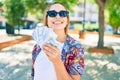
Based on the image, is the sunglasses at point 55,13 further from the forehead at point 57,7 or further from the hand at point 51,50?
the hand at point 51,50

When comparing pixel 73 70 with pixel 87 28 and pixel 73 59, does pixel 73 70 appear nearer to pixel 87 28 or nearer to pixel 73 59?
pixel 73 59

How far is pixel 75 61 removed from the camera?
290 centimetres

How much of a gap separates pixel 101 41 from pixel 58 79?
654 inches

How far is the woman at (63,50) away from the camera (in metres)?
2.65

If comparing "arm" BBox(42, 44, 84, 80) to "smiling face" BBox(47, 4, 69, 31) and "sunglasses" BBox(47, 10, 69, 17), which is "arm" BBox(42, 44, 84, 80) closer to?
"smiling face" BBox(47, 4, 69, 31)

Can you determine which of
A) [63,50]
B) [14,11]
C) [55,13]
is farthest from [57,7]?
[14,11]

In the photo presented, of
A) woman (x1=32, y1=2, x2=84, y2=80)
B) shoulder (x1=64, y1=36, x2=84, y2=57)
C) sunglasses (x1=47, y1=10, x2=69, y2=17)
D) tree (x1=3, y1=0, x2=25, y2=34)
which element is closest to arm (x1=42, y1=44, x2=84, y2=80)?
woman (x1=32, y1=2, x2=84, y2=80)

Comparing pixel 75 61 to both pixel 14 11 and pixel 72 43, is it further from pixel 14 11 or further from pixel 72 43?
pixel 14 11

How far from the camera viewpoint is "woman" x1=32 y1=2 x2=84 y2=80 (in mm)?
2646

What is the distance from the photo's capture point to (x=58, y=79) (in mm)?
2834

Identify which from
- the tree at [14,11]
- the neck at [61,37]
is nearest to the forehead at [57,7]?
the neck at [61,37]

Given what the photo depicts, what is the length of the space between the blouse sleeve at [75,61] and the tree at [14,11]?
3039 cm

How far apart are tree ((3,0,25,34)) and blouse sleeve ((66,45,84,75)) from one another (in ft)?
99.7

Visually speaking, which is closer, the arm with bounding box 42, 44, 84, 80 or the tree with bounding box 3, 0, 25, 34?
the arm with bounding box 42, 44, 84, 80
